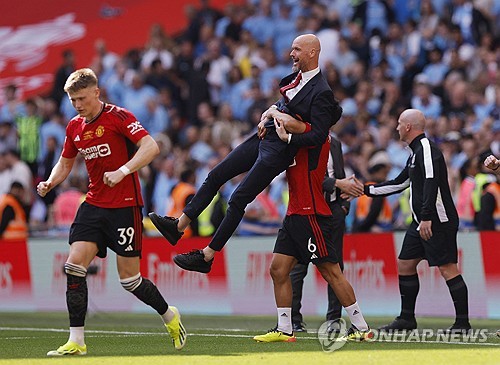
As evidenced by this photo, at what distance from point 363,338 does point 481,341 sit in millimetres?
→ 1138

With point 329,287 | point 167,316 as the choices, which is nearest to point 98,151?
point 167,316

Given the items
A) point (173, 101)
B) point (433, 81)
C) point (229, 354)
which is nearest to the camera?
point (229, 354)

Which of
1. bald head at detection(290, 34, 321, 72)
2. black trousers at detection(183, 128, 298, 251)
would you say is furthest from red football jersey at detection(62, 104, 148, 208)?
bald head at detection(290, 34, 321, 72)

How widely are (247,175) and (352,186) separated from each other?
120cm

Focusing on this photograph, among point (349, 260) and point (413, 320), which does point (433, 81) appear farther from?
point (413, 320)

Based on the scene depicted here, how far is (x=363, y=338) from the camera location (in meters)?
12.4

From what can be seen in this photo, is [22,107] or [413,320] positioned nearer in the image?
[413,320]

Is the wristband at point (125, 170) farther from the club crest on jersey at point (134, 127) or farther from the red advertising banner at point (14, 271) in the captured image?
the red advertising banner at point (14, 271)

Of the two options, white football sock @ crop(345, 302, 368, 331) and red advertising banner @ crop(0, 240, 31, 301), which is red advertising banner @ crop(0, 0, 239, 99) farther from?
white football sock @ crop(345, 302, 368, 331)

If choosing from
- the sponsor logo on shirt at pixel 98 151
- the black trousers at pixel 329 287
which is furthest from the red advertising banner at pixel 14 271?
the sponsor logo on shirt at pixel 98 151

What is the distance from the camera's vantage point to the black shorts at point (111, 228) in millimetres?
11742

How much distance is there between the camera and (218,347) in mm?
12195

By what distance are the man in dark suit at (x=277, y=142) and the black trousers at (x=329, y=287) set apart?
2.09 m

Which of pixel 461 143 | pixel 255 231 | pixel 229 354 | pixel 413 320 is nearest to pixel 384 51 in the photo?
pixel 461 143
